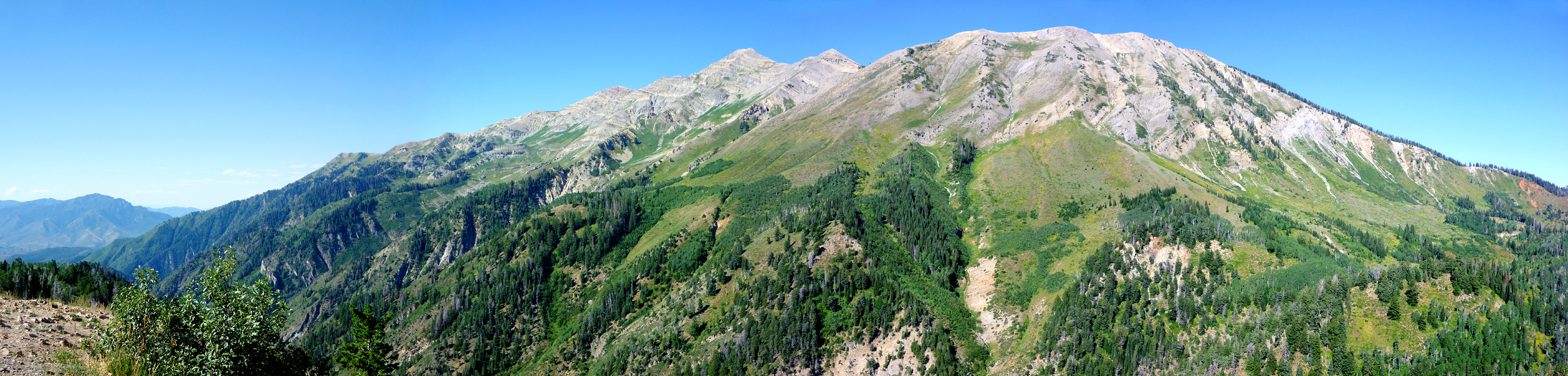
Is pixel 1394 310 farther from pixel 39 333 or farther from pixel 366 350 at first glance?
pixel 39 333

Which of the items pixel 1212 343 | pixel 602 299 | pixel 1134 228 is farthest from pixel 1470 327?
pixel 602 299

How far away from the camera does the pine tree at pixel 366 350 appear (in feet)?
207

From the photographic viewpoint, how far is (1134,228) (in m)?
159

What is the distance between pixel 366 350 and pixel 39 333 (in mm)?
25132

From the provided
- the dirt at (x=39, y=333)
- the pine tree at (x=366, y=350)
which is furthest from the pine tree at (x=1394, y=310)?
the dirt at (x=39, y=333)

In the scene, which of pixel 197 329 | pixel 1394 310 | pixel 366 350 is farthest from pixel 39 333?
pixel 1394 310

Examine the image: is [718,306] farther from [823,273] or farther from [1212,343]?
[1212,343]

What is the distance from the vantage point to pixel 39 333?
136 feet

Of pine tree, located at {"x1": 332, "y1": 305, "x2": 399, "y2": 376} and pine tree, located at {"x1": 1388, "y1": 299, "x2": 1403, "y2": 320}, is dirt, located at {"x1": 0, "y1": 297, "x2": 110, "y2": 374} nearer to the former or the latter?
pine tree, located at {"x1": 332, "y1": 305, "x2": 399, "y2": 376}

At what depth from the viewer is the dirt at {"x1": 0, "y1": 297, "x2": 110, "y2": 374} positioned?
35.2 meters

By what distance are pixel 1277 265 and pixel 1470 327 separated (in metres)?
30.0

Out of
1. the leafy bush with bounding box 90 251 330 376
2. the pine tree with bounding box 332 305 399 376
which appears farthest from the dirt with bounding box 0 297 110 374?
the pine tree with bounding box 332 305 399 376

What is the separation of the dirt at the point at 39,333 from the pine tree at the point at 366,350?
59.7 feet

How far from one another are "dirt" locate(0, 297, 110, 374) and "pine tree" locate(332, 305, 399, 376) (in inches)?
717
